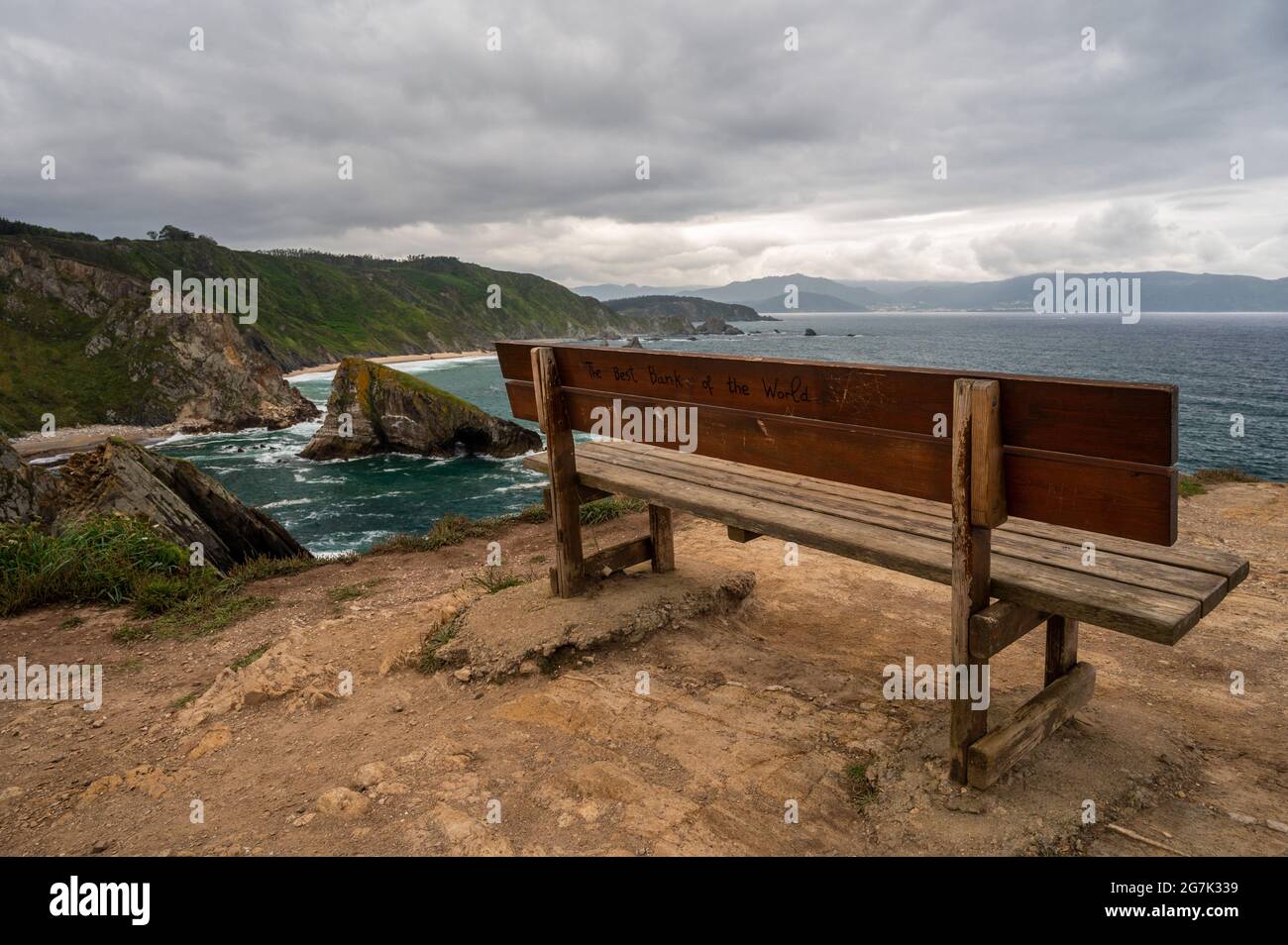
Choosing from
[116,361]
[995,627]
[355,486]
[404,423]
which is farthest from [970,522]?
[116,361]

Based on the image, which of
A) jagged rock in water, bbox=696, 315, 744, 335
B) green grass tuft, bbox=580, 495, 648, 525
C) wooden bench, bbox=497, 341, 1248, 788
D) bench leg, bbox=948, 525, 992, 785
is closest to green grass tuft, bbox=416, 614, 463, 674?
wooden bench, bbox=497, 341, 1248, 788

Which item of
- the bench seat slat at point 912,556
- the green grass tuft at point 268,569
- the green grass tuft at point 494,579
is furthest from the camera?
the green grass tuft at point 268,569

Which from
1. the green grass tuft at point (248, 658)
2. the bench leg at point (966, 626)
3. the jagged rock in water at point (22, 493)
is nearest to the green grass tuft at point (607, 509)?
the green grass tuft at point (248, 658)

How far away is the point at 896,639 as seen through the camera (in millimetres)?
5555

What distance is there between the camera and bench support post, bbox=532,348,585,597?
5148 mm

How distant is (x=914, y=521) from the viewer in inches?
160

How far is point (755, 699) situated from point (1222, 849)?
2.18 meters

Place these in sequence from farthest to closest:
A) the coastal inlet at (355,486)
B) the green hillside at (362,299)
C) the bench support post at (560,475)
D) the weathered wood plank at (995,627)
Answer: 1. the green hillside at (362,299)
2. the coastal inlet at (355,486)
3. the bench support post at (560,475)
4. the weathered wood plank at (995,627)

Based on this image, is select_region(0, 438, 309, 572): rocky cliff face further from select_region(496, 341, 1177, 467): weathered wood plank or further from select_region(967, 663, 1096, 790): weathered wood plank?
select_region(967, 663, 1096, 790): weathered wood plank

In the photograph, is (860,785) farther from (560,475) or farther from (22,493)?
(22,493)

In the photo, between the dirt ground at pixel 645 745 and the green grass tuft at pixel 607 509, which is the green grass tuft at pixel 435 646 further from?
the green grass tuft at pixel 607 509

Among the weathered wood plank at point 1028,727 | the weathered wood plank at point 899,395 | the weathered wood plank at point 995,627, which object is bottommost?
the weathered wood plank at point 1028,727

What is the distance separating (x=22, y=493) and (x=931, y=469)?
38.9 feet

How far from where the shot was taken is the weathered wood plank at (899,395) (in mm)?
2619
